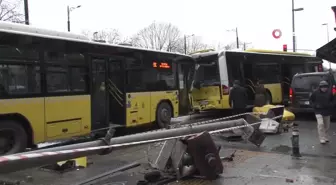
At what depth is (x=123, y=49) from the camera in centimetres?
1203

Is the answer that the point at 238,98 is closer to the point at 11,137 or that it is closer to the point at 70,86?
the point at 70,86

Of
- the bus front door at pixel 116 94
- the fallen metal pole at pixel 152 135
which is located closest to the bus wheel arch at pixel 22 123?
the bus front door at pixel 116 94

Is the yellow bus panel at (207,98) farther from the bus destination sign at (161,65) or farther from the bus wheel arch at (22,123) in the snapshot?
the bus wheel arch at (22,123)

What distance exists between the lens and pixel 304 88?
49.2 feet

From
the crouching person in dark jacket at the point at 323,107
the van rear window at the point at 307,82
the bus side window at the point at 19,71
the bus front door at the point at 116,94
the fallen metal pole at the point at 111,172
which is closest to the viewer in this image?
the fallen metal pole at the point at 111,172

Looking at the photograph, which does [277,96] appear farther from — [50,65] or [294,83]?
[50,65]

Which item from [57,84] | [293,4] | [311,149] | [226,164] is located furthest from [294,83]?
[293,4]

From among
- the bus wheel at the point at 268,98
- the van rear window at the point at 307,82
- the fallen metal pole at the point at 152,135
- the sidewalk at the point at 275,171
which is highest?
the van rear window at the point at 307,82

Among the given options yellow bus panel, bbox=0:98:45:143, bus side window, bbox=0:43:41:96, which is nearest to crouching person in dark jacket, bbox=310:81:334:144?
yellow bus panel, bbox=0:98:45:143

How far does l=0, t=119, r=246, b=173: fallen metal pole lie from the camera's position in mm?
3851

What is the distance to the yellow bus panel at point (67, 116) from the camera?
9305 millimetres

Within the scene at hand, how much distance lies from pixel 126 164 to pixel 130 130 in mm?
5545

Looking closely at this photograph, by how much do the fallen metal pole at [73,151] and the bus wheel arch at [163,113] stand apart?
238 inches

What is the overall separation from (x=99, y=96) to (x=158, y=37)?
51114mm
